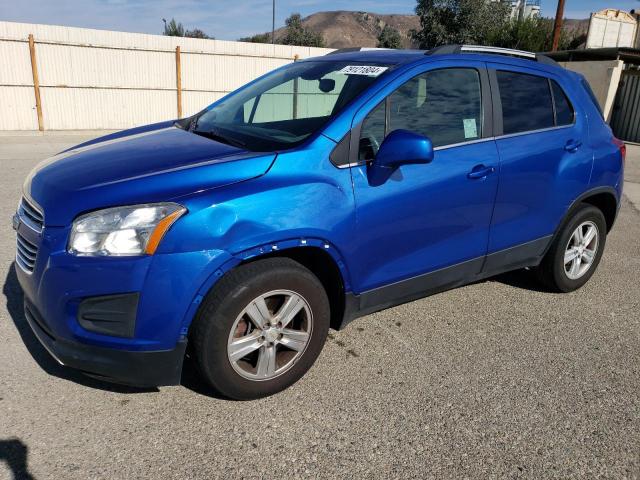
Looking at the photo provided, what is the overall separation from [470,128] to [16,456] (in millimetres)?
3055

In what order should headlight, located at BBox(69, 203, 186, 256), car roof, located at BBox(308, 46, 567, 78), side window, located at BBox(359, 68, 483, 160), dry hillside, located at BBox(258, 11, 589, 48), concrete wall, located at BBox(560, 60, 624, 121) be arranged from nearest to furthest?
headlight, located at BBox(69, 203, 186, 256) → side window, located at BBox(359, 68, 483, 160) → car roof, located at BBox(308, 46, 567, 78) → concrete wall, located at BBox(560, 60, 624, 121) → dry hillside, located at BBox(258, 11, 589, 48)

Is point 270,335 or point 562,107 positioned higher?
point 562,107

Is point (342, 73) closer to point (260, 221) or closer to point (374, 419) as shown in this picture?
point (260, 221)

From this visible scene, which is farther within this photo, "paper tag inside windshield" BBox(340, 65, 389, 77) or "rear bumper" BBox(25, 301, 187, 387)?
"paper tag inside windshield" BBox(340, 65, 389, 77)

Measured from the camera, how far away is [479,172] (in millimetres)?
3461

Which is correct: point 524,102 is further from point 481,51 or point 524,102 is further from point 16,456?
point 16,456

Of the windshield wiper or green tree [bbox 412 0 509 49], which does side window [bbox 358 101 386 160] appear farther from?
green tree [bbox 412 0 509 49]

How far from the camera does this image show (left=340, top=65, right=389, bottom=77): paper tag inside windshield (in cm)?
328

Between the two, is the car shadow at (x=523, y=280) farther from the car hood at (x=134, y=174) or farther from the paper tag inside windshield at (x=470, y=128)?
the car hood at (x=134, y=174)

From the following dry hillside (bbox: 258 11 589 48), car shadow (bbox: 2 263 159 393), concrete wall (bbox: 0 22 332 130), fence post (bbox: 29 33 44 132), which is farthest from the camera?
dry hillside (bbox: 258 11 589 48)

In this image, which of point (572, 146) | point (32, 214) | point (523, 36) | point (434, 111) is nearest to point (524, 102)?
point (572, 146)

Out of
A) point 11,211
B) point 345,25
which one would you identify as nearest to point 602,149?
point 11,211

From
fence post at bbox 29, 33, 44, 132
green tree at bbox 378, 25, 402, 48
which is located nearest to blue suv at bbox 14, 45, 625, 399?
fence post at bbox 29, 33, 44, 132

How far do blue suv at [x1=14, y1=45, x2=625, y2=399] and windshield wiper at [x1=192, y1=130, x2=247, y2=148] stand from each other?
0.06 feet
